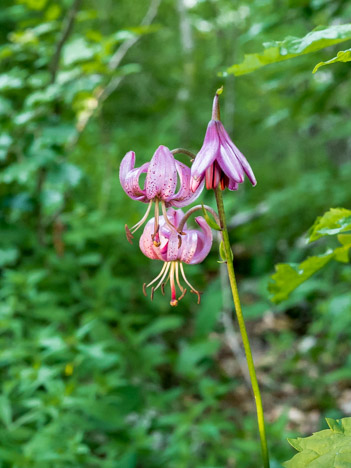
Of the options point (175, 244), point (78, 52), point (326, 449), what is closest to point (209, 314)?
point (78, 52)

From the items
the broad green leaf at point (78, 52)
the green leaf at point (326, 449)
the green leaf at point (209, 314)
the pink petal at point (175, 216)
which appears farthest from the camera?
the green leaf at point (209, 314)

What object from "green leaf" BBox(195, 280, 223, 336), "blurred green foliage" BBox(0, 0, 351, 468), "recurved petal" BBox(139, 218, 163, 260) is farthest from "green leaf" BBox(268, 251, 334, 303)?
"green leaf" BBox(195, 280, 223, 336)

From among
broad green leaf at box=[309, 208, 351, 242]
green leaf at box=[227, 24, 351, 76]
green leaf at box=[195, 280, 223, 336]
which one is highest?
green leaf at box=[227, 24, 351, 76]

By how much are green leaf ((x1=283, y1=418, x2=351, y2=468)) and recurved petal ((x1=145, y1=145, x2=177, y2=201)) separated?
471 mm

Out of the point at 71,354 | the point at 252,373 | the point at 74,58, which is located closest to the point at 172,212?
the point at 252,373

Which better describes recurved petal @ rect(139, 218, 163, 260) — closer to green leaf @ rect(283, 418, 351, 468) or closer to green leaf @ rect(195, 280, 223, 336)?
green leaf @ rect(283, 418, 351, 468)

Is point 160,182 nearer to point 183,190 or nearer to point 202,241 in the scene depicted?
point 183,190

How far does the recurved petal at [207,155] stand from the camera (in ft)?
2.51

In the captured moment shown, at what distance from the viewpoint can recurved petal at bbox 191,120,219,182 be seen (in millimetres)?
765

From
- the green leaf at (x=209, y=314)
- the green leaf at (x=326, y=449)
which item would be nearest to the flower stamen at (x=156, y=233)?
the green leaf at (x=326, y=449)

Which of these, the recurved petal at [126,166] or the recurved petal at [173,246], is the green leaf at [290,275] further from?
the recurved petal at [126,166]

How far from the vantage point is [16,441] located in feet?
6.29

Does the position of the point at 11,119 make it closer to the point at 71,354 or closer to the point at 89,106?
the point at 89,106

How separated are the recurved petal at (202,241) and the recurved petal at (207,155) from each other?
0.58 feet
